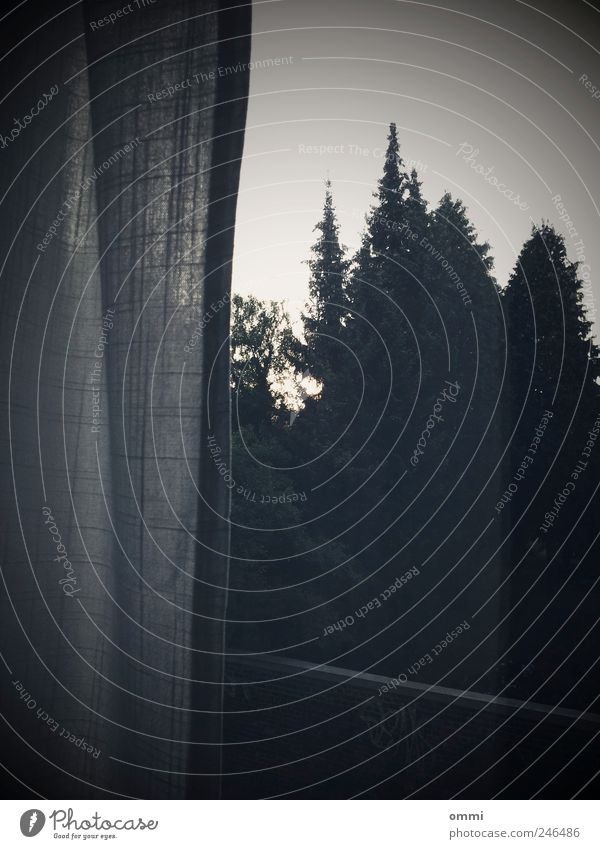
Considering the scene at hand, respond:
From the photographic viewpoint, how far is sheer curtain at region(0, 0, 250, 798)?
8.11ft

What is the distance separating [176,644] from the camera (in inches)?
101

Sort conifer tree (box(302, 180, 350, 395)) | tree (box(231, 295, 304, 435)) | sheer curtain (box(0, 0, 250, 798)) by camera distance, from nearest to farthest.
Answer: sheer curtain (box(0, 0, 250, 798)) < conifer tree (box(302, 180, 350, 395)) < tree (box(231, 295, 304, 435))

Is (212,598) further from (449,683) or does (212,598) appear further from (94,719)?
(449,683)

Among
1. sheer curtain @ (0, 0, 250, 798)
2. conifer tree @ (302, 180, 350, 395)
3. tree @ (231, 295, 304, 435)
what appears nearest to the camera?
sheer curtain @ (0, 0, 250, 798)
